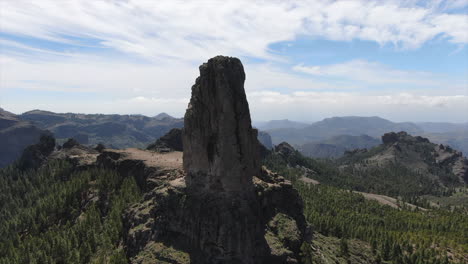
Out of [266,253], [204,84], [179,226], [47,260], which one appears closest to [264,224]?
[266,253]

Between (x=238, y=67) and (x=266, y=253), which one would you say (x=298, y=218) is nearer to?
(x=266, y=253)

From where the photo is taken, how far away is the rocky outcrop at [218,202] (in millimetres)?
104500

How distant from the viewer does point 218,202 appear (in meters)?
108

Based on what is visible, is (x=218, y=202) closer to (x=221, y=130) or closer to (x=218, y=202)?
(x=218, y=202)

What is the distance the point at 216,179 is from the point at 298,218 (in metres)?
40.4

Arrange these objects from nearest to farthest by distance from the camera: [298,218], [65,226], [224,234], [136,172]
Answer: [224,234]
[298,218]
[65,226]
[136,172]

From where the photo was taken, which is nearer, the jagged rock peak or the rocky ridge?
the rocky ridge

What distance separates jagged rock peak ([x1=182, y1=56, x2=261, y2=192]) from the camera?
4252 inches

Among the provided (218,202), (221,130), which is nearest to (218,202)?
(218,202)

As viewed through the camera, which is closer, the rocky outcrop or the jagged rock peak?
the rocky outcrop

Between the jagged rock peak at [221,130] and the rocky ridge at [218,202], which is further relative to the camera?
the jagged rock peak at [221,130]

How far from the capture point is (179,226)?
366 feet

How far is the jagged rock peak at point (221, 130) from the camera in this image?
354ft

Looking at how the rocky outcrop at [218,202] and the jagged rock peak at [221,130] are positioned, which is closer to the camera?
the rocky outcrop at [218,202]
